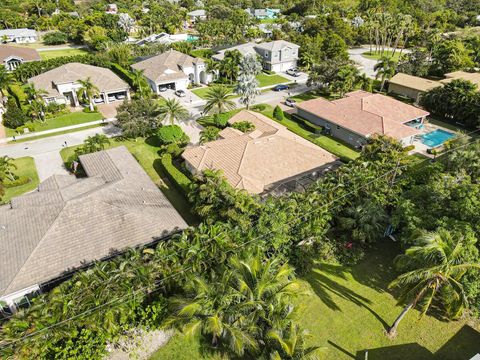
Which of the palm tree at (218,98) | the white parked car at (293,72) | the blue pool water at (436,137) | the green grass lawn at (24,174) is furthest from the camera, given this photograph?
Result: the white parked car at (293,72)

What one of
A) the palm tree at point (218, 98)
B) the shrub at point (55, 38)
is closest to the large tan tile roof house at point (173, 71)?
the palm tree at point (218, 98)

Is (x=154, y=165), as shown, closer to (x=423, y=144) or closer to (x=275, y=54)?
(x=423, y=144)

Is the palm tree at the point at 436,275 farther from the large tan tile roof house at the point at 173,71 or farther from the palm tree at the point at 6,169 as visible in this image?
the large tan tile roof house at the point at 173,71

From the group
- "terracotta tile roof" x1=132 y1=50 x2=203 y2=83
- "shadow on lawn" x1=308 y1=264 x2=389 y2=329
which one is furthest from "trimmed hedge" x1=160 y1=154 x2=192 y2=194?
"terracotta tile roof" x1=132 y1=50 x2=203 y2=83

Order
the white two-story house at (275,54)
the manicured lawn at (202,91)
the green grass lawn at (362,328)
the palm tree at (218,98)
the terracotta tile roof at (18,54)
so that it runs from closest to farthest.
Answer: the green grass lawn at (362,328), the palm tree at (218,98), the manicured lawn at (202,91), the white two-story house at (275,54), the terracotta tile roof at (18,54)

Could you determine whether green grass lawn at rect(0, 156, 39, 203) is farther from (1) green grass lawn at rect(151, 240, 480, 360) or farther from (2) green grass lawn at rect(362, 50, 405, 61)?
(2) green grass lawn at rect(362, 50, 405, 61)

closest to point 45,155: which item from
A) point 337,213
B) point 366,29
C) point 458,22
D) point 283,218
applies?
point 283,218
